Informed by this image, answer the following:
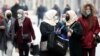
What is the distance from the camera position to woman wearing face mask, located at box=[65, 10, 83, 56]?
33.9 feet

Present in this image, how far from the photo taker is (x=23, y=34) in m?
11.5

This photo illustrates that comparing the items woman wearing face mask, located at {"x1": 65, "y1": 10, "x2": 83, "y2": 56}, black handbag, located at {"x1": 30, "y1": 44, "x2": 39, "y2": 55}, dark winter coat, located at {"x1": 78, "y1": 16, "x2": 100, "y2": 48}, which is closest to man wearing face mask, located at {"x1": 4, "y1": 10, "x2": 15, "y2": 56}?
black handbag, located at {"x1": 30, "y1": 44, "x2": 39, "y2": 55}

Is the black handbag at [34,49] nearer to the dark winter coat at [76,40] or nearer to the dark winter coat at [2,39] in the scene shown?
the dark winter coat at [2,39]

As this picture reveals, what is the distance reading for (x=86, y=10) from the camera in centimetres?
1067

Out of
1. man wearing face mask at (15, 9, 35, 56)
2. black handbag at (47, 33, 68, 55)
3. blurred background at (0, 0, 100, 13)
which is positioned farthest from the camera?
blurred background at (0, 0, 100, 13)

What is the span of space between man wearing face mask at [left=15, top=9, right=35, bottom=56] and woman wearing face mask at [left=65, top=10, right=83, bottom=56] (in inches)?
46.8

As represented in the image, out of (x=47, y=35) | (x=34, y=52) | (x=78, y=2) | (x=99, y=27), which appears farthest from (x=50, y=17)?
(x=78, y=2)

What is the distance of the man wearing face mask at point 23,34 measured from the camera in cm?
1150

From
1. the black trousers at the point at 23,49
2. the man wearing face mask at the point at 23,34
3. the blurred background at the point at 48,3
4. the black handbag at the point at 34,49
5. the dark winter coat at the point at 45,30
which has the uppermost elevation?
the dark winter coat at the point at 45,30

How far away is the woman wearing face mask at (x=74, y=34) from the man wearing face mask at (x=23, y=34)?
1189 mm

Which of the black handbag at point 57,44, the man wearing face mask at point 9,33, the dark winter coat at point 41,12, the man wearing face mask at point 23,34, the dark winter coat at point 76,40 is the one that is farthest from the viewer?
the dark winter coat at point 41,12

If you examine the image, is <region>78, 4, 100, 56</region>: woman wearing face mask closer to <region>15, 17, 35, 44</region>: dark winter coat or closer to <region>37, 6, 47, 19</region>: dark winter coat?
<region>15, 17, 35, 44</region>: dark winter coat

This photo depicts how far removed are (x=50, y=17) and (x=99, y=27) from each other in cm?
126

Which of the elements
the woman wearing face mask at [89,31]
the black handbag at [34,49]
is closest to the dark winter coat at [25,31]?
the black handbag at [34,49]
